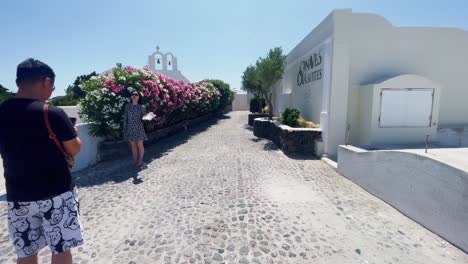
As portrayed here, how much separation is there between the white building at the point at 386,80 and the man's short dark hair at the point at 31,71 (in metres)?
6.79

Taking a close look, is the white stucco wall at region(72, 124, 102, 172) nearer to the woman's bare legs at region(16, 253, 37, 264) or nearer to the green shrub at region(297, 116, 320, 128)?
the woman's bare legs at region(16, 253, 37, 264)

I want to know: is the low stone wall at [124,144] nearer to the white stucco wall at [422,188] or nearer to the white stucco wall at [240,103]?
the white stucco wall at [422,188]

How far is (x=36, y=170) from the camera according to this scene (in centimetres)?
180

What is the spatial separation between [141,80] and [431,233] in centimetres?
761

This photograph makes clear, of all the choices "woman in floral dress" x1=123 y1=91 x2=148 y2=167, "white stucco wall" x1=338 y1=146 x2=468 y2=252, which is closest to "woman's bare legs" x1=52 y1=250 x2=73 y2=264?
"woman in floral dress" x1=123 y1=91 x2=148 y2=167

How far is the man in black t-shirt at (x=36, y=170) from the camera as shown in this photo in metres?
1.74

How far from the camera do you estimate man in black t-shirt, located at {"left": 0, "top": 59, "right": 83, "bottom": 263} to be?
1.74 meters

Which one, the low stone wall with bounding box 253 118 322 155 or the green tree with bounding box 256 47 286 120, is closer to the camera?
the low stone wall with bounding box 253 118 322 155

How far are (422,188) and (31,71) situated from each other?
500cm

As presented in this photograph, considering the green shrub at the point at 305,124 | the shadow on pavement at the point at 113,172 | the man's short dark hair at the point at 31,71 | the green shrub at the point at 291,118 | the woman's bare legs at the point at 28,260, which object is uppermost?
the man's short dark hair at the point at 31,71

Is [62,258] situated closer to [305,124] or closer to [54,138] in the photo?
[54,138]

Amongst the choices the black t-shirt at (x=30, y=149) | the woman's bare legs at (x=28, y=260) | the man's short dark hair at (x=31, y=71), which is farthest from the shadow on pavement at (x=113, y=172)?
the man's short dark hair at (x=31, y=71)

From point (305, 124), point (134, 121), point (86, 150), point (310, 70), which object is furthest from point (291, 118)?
point (86, 150)

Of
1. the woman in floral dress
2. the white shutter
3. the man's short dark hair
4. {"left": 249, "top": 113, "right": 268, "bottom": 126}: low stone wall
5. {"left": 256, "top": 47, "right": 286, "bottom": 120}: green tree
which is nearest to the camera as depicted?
the man's short dark hair
